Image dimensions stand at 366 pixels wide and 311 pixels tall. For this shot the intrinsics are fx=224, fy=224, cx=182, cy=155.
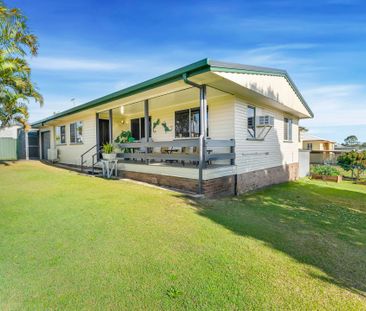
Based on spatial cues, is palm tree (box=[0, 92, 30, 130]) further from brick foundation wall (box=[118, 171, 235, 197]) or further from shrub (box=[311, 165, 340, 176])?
shrub (box=[311, 165, 340, 176])

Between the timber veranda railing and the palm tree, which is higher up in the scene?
the palm tree

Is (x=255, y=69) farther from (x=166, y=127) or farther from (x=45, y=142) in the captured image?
(x=45, y=142)

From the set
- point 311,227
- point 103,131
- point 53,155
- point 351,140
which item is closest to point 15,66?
point 103,131

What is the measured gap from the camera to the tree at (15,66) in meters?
9.94

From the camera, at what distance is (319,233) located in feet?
13.8

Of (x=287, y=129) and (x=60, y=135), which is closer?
(x=287, y=129)

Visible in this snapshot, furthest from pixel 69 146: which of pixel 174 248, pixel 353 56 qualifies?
→ pixel 353 56

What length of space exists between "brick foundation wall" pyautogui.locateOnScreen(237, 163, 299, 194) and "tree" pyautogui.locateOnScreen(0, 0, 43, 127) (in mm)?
11705

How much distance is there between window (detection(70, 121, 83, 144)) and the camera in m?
13.3

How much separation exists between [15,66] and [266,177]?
13.1m

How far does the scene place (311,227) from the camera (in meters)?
4.56

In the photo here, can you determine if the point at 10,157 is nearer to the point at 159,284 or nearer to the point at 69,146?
the point at 69,146

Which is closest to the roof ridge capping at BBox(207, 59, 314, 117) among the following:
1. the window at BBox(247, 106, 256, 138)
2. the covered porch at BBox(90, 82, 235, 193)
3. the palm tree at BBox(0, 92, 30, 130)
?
the covered porch at BBox(90, 82, 235, 193)

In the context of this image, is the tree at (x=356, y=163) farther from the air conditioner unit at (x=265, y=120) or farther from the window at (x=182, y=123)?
the window at (x=182, y=123)
